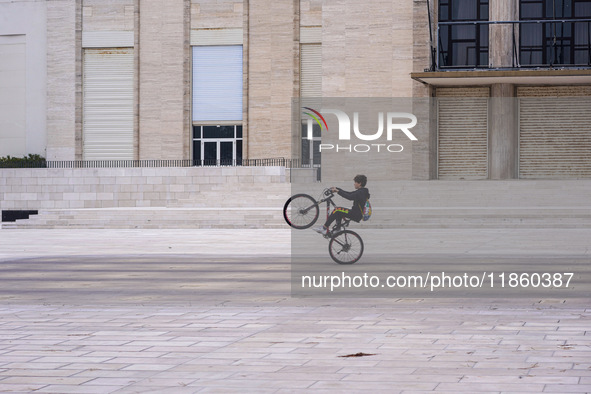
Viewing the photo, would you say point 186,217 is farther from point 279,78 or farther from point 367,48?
point 279,78

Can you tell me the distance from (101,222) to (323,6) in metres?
19.1

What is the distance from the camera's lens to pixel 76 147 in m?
49.8

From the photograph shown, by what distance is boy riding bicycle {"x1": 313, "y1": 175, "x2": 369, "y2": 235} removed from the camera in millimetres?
14305

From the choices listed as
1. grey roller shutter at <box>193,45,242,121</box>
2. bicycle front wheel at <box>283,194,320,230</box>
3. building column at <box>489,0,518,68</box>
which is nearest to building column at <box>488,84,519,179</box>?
building column at <box>489,0,518,68</box>

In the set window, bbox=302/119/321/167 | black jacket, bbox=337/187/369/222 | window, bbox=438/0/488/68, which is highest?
window, bbox=438/0/488/68

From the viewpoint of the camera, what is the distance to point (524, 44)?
149 feet

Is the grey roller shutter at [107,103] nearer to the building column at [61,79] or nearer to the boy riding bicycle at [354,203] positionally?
the building column at [61,79]

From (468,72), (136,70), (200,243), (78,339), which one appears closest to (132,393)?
(78,339)

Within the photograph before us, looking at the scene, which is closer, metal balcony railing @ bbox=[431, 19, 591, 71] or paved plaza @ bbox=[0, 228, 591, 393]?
paved plaza @ bbox=[0, 228, 591, 393]

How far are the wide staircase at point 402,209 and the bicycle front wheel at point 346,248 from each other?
10.9 metres

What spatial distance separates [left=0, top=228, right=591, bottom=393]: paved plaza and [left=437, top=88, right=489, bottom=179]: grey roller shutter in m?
31.8

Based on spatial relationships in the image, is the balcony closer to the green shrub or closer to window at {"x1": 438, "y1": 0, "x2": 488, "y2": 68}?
window at {"x1": 438, "y1": 0, "x2": 488, "y2": 68}

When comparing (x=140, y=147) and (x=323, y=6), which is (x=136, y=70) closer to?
(x=140, y=147)

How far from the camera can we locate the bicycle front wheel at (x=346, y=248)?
15.3m
